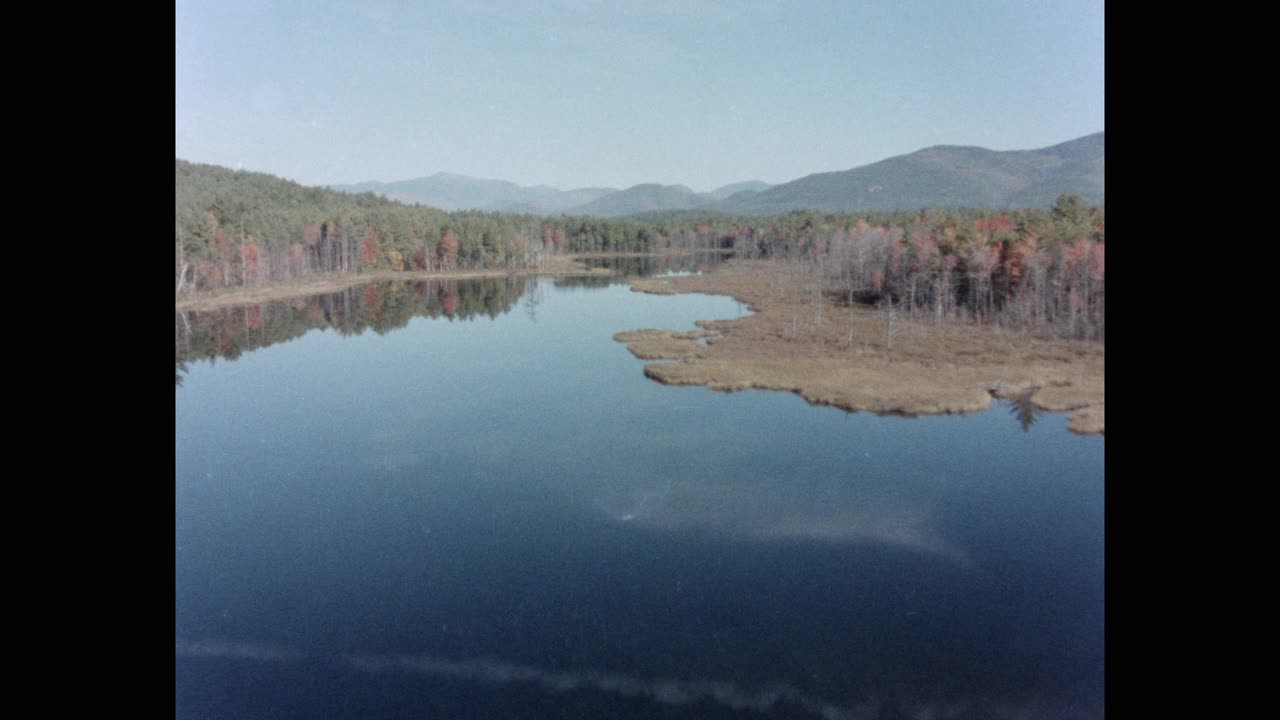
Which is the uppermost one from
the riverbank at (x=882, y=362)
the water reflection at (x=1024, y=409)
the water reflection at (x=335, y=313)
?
the water reflection at (x=335, y=313)

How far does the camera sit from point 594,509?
11.3 metres

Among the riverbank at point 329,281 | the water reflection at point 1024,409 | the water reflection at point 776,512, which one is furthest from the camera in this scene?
the riverbank at point 329,281

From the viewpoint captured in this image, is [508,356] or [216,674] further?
[508,356]

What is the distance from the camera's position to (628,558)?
9.69m

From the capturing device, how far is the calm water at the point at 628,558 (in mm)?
7062

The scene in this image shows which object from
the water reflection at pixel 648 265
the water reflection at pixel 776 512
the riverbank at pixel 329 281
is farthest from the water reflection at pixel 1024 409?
the water reflection at pixel 648 265

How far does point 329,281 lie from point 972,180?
3422 cm

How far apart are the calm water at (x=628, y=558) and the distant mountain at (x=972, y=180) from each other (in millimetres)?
4678

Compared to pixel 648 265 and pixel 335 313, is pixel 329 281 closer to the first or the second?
pixel 335 313

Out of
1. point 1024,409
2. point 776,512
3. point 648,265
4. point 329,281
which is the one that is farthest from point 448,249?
point 776,512

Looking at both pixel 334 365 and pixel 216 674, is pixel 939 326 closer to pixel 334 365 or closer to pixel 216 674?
pixel 334 365

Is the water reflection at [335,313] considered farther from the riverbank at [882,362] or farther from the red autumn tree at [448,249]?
the riverbank at [882,362]

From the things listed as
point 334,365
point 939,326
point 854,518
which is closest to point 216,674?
point 854,518
